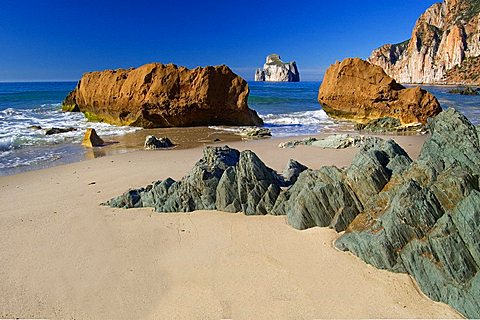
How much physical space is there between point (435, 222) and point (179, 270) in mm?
3198

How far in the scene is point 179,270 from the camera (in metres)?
4.82

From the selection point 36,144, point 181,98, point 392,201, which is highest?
point 181,98

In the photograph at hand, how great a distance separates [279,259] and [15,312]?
3.19 metres

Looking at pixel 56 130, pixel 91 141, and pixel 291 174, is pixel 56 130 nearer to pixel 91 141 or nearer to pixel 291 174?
pixel 91 141

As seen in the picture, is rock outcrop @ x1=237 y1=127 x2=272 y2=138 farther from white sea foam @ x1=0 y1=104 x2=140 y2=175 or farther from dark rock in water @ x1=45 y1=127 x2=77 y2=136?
Answer: dark rock in water @ x1=45 y1=127 x2=77 y2=136

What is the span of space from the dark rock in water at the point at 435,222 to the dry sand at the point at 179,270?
21 centimetres

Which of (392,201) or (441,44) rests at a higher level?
(441,44)

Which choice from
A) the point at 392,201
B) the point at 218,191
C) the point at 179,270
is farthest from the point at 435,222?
the point at 218,191

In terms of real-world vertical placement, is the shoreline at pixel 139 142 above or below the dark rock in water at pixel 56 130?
below

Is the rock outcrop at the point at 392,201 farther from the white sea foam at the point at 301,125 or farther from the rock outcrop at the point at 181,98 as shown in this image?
the rock outcrop at the point at 181,98

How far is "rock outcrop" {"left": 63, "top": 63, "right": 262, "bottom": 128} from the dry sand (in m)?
13.9

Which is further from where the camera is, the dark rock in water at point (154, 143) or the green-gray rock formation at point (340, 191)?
the dark rock in water at point (154, 143)

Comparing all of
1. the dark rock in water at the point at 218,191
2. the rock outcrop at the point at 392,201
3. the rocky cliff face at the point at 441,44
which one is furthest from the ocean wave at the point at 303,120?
the rocky cliff face at the point at 441,44

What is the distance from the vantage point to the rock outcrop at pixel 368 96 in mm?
19984
